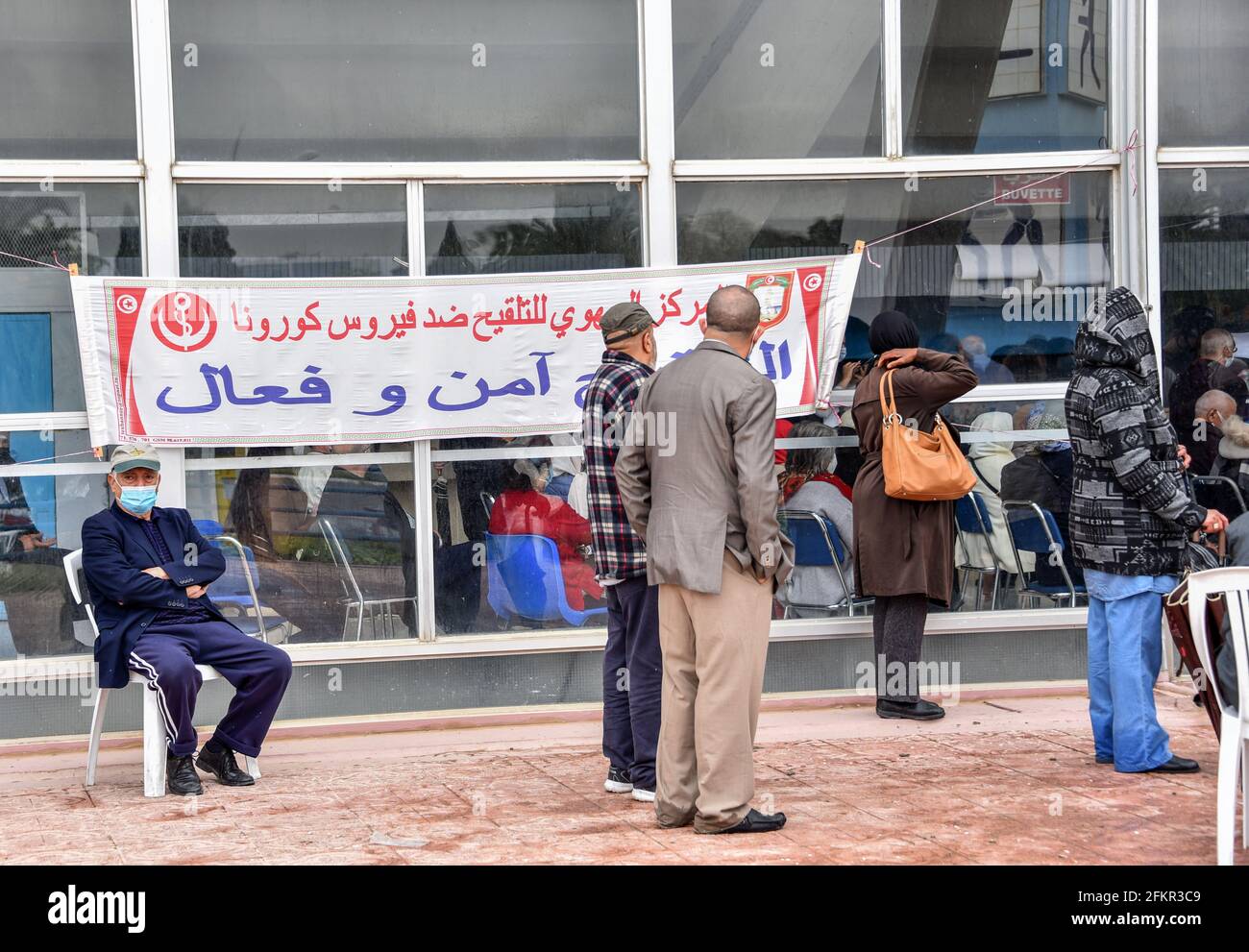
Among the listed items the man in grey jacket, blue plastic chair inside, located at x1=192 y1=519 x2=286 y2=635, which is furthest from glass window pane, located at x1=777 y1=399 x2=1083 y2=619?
blue plastic chair inside, located at x1=192 y1=519 x2=286 y2=635

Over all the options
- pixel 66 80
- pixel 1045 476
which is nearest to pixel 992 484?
pixel 1045 476

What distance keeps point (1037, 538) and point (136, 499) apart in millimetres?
4686

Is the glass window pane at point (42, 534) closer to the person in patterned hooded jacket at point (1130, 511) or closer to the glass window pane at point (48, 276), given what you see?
the glass window pane at point (48, 276)

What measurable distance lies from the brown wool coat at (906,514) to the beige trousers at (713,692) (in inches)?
83.3

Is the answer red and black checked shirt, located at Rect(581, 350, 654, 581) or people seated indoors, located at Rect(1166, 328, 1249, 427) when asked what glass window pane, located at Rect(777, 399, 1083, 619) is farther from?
red and black checked shirt, located at Rect(581, 350, 654, 581)

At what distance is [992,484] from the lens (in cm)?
786

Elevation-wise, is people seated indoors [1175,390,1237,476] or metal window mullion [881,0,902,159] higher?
metal window mullion [881,0,902,159]

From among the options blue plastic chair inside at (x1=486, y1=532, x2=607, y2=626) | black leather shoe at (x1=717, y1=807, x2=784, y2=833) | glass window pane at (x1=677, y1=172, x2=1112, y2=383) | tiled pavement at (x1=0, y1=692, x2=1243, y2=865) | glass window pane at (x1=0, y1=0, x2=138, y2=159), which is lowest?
tiled pavement at (x1=0, y1=692, x2=1243, y2=865)

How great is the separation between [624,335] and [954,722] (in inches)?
109

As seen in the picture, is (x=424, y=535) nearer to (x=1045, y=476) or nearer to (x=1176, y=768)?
(x=1045, y=476)

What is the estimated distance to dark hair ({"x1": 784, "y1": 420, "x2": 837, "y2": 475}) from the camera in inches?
306

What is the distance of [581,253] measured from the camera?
7582 mm

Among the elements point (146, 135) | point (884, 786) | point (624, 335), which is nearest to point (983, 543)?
point (884, 786)

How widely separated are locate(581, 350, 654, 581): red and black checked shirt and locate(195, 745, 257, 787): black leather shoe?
1869mm
